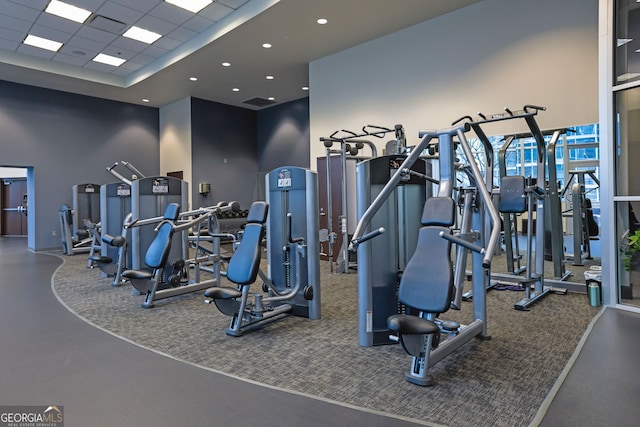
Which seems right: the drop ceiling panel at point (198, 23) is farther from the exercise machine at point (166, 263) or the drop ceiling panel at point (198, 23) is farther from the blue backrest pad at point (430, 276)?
the blue backrest pad at point (430, 276)

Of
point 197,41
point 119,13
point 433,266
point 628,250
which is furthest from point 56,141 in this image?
point 628,250

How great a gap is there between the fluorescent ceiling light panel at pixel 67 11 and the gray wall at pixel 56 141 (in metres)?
4.05

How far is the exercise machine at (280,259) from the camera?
3.36 m

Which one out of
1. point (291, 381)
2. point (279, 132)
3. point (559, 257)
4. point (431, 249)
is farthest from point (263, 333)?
point (279, 132)

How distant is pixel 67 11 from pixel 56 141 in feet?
14.7

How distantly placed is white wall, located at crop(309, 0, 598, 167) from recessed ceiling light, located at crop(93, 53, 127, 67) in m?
4.57

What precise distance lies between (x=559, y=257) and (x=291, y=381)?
13.3 feet

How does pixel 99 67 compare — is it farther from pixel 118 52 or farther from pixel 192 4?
pixel 192 4

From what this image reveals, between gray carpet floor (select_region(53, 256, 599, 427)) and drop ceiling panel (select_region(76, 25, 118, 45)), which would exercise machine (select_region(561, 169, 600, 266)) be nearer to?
gray carpet floor (select_region(53, 256, 599, 427))

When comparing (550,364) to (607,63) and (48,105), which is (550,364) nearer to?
(607,63)

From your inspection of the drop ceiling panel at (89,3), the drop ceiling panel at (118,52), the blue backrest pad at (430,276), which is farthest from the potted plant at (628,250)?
the drop ceiling panel at (118,52)

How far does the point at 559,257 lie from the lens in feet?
16.0

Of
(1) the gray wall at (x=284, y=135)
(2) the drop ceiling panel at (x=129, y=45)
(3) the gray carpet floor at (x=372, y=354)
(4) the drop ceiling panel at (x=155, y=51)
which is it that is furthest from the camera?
(1) the gray wall at (x=284, y=135)

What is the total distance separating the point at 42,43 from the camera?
7.61 m
